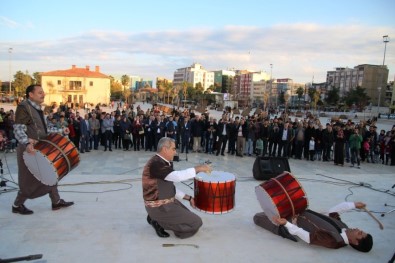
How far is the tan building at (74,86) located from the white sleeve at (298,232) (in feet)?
210

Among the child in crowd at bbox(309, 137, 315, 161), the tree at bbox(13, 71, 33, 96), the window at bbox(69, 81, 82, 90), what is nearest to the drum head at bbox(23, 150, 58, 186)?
the child in crowd at bbox(309, 137, 315, 161)

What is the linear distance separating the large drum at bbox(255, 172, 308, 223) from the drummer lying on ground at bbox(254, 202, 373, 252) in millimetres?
137

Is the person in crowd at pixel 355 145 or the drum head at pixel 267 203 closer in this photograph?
the drum head at pixel 267 203

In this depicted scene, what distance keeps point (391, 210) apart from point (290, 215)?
3.25 meters

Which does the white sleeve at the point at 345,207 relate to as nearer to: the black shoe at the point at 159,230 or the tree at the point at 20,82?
the black shoe at the point at 159,230

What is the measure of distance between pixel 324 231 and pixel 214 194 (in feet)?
5.19

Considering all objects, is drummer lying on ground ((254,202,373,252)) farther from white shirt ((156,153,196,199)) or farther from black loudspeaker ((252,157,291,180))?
black loudspeaker ((252,157,291,180))

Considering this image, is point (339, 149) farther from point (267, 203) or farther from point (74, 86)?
point (74, 86)

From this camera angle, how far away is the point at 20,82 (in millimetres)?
66438

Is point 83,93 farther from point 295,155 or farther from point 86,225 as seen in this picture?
point 86,225

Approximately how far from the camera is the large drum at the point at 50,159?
4934 mm

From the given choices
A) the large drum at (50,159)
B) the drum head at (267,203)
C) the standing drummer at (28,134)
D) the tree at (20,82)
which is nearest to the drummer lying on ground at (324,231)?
the drum head at (267,203)

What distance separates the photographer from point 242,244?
4605 mm

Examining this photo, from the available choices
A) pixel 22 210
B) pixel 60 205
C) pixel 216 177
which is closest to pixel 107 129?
pixel 60 205
